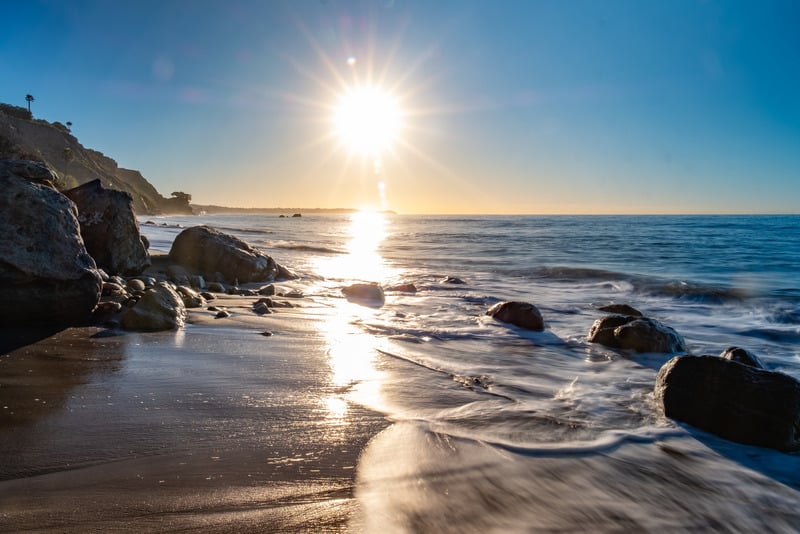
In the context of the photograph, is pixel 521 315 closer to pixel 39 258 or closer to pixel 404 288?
pixel 404 288

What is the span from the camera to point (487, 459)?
2.49m

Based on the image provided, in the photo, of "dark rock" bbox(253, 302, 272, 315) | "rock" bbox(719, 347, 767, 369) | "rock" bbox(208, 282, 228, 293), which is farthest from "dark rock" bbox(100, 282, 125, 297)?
"rock" bbox(719, 347, 767, 369)

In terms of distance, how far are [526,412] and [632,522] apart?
3.89 ft

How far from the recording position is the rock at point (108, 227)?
6.55m

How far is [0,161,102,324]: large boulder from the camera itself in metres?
3.93

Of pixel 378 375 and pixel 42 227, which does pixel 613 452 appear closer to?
pixel 378 375

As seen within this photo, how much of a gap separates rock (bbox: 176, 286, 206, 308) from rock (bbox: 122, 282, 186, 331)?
0.86 m

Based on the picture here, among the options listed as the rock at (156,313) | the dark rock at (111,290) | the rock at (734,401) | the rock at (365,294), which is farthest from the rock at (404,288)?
the rock at (734,401)

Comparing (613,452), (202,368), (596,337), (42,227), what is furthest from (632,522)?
(42,227)

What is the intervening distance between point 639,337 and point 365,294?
4.67m

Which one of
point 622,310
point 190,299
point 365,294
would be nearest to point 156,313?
point 190,299

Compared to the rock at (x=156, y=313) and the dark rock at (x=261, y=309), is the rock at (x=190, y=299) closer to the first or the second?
the dark rock at (x=261, y=309)

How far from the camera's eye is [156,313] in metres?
4.68

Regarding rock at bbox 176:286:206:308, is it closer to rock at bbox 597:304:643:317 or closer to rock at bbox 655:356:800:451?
rock at bbox 655:356:800:451
